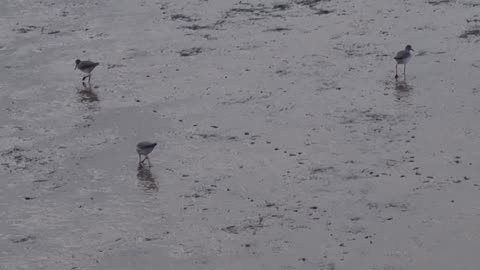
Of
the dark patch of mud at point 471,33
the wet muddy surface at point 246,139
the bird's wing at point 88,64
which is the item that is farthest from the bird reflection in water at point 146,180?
the dark patch of mud at point 471,33

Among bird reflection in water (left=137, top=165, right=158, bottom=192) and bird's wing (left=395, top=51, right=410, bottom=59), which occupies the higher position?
bird's wing (left=395, top=51, right=410, bottom=59)

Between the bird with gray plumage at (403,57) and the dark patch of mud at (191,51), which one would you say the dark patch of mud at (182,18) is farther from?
the bird with gray plumage at (403,57)

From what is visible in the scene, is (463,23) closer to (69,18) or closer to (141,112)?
(141,112)

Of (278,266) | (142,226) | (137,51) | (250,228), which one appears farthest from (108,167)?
(137,51)

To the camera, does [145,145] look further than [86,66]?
No

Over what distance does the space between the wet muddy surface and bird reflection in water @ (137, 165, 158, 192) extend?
0.06 meters

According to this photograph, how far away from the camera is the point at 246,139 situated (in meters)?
28.3

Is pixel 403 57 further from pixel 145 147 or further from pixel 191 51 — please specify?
pixel 145 147

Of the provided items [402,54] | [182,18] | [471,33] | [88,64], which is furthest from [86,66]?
[471,33]

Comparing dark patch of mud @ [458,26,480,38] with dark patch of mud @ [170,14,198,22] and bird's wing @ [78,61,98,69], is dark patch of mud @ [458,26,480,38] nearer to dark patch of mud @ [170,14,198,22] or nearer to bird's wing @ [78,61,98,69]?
dark patch of mud @ [170,14,198,22]

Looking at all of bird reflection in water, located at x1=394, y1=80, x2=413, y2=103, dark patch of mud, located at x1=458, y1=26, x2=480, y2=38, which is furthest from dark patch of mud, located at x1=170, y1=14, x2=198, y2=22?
bird reflection in water, located at x1=394, y1=80, x2=413, y2=103

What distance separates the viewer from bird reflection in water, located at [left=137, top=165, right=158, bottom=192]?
25.5m

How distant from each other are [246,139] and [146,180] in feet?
12.7

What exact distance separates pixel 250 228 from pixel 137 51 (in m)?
17.3
